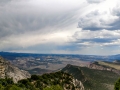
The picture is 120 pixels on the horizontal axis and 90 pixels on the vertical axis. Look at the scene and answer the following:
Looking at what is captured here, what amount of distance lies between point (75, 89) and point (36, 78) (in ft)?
105

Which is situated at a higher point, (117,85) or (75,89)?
(117,85)

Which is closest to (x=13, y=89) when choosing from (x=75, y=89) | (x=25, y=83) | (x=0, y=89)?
(x=0, y=89)

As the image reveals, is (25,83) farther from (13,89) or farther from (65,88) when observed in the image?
(13,89)

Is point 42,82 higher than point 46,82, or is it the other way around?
point 42,82

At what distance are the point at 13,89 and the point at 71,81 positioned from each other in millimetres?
78423

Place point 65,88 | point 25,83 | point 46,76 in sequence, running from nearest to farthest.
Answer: point 25,83, point 65,88, point 46,76

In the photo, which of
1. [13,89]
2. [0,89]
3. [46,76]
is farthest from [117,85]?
[46,76]

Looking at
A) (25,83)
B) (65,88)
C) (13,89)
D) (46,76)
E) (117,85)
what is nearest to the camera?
(13,89)

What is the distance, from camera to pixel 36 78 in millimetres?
157250

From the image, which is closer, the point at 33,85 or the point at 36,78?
the point at 33,85

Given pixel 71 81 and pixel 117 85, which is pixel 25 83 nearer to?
pixel 71 81

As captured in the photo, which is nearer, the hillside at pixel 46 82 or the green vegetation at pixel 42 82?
the green vegetation at pixel 42 82

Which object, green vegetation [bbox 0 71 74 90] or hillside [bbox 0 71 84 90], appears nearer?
green vegetation [bbox 0 71 74 90]

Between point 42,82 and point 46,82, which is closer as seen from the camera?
point 42,82
